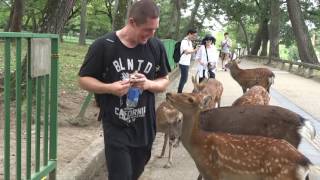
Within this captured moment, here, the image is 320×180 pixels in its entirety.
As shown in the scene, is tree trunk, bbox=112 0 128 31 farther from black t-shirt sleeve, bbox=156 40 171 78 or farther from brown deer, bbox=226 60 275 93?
black t-shirt sleeve, bbox=156 40 171 78

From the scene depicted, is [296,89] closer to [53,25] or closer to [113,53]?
[53,25]

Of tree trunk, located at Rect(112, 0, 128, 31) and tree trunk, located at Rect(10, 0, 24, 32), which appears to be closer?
tree trunk, located at Rect(112, 0, 128, 31)

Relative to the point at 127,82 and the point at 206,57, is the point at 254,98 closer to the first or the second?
the point at 206,57

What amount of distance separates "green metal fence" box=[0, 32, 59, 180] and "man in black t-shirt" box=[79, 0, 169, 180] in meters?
0.55

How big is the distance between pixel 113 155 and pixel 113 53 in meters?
0.76

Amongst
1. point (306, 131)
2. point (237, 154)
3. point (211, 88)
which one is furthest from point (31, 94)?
point (211, 88)

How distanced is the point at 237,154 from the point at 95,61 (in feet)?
6.05

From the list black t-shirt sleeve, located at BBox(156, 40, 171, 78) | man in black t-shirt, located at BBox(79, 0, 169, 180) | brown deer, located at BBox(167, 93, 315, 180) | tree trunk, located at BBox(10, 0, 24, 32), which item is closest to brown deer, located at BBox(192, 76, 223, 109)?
brown deer, located at BBox(167, 93, 315, 180)

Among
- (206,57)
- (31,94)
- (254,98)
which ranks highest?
(31,94)

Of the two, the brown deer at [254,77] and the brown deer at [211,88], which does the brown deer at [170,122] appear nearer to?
the brown deer at [211,88]

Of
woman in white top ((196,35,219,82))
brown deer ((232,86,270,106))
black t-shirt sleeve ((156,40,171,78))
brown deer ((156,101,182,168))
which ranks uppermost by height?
black t-shirt sleeve ((156,40,171,78))

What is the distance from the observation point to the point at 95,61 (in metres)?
4.28

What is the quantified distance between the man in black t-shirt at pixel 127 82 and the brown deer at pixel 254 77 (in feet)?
32.1

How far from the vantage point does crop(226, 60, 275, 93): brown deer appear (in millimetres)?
13998
